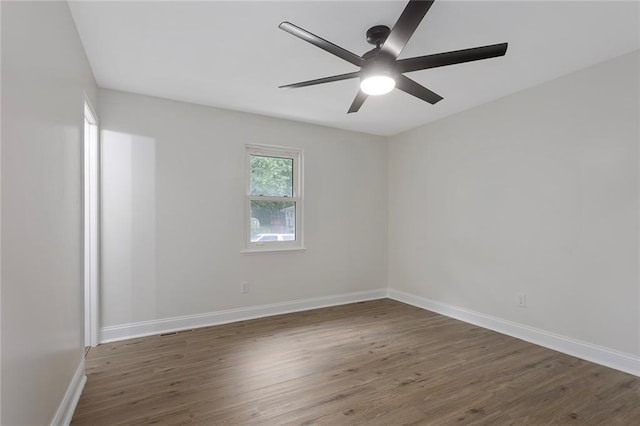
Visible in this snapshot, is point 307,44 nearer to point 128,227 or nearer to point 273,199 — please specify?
point 273,199

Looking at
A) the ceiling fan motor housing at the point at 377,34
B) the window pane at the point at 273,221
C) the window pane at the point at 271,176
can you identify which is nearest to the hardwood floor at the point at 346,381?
the window pane at the point at 273,221

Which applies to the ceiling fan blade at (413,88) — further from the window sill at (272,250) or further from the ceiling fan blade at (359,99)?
the window sill at (272,250)

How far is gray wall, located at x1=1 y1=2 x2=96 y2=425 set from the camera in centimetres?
119

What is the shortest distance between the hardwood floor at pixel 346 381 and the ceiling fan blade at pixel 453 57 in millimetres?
2111

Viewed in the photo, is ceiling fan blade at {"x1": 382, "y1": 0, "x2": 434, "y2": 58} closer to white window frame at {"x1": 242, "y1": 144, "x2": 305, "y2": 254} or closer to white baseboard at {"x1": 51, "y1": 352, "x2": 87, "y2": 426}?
white window frame at {"x1": 242, "y1": 144, "x2": 305, "y2": 254}

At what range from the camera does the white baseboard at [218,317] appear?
313 cm

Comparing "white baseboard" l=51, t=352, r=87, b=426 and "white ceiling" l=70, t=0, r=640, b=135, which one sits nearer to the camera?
"white baseboard" l=51, t=352, r=87, b=426

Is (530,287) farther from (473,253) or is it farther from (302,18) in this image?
(302,18)

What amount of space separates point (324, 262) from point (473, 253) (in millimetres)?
1839

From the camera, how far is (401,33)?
1.72 m

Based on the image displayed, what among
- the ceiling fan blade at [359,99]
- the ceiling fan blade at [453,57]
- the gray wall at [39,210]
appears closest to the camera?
the gray wall at [39,210]

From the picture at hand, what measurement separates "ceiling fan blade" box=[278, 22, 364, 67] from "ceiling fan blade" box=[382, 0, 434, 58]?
203 millimetres

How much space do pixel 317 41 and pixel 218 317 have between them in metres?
3.02

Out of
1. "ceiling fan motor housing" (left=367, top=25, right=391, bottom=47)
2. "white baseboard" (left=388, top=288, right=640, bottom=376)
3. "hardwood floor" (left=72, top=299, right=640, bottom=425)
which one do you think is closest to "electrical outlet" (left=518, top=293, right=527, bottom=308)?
"white baseboard" (left=388, top=288, right=640, bottom=376)
